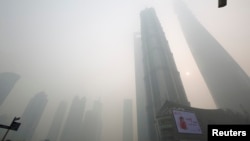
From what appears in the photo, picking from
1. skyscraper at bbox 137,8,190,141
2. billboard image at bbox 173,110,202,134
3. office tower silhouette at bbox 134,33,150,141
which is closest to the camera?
billboard image at bbox 173,110,202,134

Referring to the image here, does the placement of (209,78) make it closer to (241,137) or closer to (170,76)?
(170,76)

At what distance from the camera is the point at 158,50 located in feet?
280

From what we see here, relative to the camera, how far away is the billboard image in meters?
26.8

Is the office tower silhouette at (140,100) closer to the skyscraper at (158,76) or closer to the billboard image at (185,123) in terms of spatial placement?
the skyscraper at (158,76)

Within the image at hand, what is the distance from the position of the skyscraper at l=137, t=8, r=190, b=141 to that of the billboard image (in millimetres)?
33854

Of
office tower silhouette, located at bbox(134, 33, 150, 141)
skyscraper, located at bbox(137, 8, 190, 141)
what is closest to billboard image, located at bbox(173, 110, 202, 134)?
skyscraper, located at bbox(137, 8, 190, 141)

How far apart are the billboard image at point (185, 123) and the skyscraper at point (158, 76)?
111ft

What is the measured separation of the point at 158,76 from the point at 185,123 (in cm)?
4612

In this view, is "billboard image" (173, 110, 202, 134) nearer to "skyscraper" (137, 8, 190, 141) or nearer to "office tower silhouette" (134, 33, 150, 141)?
"skyscraper" (137, 8, 190, 141)

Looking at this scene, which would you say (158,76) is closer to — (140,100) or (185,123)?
(185,123)

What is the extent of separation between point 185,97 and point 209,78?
84.4 m

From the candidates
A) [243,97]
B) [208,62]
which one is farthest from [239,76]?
[208,62]

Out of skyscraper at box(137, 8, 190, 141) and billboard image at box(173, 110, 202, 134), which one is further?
skyscraper at box(137, 8, 190, 141)

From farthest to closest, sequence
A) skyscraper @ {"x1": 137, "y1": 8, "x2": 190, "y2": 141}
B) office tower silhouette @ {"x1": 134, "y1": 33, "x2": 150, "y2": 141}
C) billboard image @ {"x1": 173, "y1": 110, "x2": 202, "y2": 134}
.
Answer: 1. office tower silhouette @ {"x1": 134, "y1": 33, "x2": 150, "y2": 141}
2. skyscraper @ {"x1": 137, "y1": 8, "x2": 190, "y2": 141}
3. billboard image @ {"x1": 173, "y1": 110, "x2": 202, "y2": 134}
